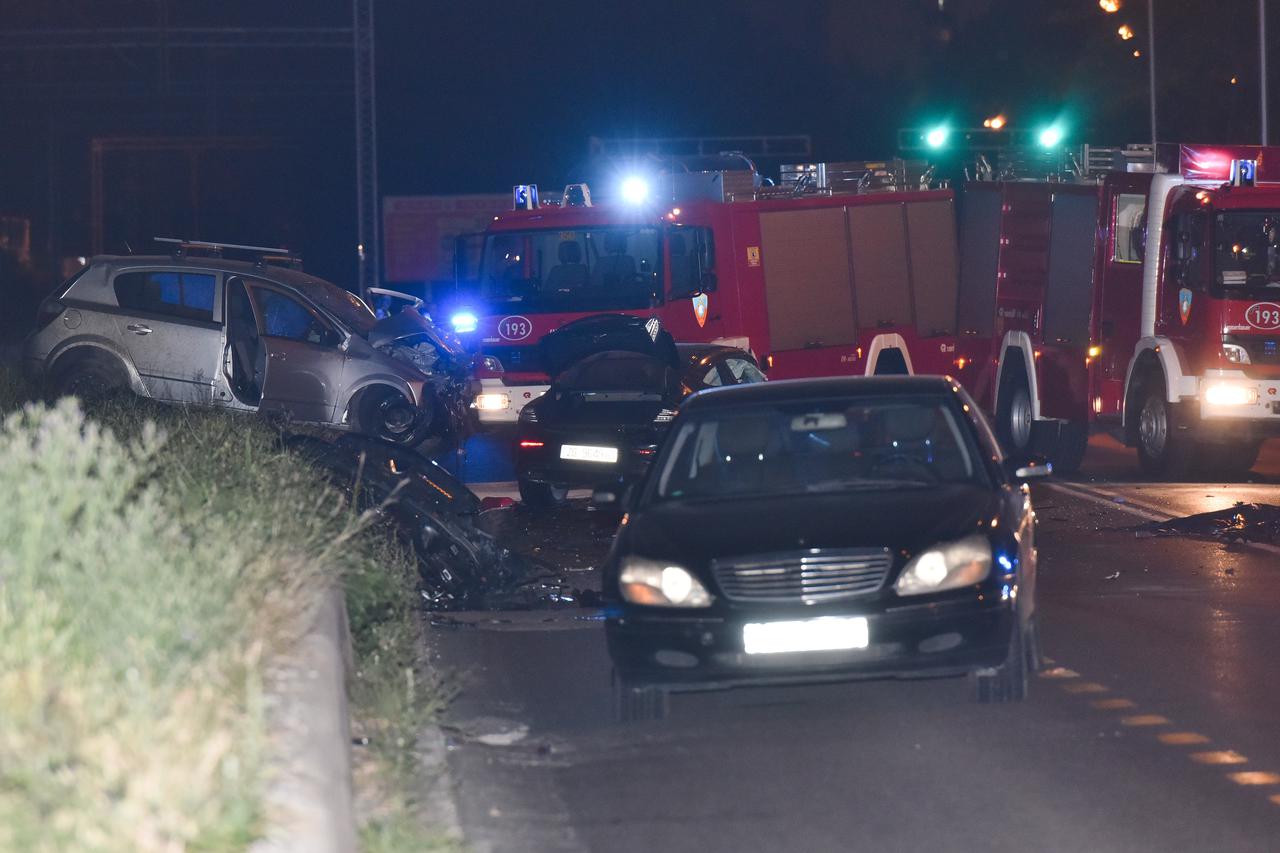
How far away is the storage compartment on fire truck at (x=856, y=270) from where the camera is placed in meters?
21.7

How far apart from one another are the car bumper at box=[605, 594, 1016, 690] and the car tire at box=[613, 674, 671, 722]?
0.32 meters

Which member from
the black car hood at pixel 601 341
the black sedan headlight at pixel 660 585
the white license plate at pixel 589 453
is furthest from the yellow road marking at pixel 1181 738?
the black car hood at pixel 601 341

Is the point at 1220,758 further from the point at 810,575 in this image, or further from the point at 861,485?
the point at 861,485

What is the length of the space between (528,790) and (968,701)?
226cm

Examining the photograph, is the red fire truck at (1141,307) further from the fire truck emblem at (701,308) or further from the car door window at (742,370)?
the car door window at (742,370)

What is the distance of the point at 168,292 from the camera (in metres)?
18.2

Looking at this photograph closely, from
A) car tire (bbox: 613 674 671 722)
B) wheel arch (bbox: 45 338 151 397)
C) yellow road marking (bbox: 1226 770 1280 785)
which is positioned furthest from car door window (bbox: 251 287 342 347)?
yellow road marking (bbox: 1226 770 1280 785)

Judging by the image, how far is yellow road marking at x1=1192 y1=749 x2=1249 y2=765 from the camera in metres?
7.15

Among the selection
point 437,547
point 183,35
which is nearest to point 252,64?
point 183,35

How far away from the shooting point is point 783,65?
48844 millimetres

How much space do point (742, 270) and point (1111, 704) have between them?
44.0 feet

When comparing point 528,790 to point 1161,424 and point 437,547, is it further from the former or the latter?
point 1161,424

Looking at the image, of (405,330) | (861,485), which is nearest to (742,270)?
(405,330)

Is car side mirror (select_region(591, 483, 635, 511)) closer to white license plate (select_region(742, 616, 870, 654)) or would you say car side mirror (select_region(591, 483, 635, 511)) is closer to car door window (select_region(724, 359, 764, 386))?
white license plate (select_region(742, 616, 870, 654))
